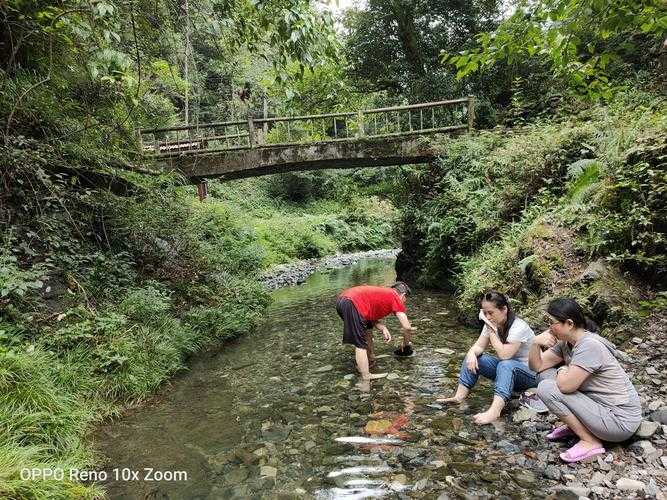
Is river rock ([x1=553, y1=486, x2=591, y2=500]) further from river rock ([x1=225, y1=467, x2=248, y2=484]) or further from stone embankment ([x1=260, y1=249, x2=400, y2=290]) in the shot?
stone embankment ([x1=260, y1=249, x2=400, y2=290])

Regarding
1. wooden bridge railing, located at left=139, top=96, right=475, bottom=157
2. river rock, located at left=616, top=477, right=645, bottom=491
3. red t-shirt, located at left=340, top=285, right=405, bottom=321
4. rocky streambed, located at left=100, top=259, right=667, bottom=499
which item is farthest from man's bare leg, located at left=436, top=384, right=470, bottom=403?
wooden bridge railing, located at left=139, top=96, right=475, bottom=157

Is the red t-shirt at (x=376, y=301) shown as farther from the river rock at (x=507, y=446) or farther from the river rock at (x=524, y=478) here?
the river rock at (x=524, y=478)

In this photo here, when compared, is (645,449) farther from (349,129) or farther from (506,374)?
(349,129)

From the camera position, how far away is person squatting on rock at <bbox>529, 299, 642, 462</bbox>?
3506mm

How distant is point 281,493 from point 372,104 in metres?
18.0

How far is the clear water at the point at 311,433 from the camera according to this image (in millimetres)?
3730

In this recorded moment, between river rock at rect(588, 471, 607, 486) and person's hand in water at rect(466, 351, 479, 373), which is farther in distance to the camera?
person's hand in water at rect(466, 351, 479, 373)

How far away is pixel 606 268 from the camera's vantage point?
607cm

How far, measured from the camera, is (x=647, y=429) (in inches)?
144

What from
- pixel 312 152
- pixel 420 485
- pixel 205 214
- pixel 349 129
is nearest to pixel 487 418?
pixel 420 485

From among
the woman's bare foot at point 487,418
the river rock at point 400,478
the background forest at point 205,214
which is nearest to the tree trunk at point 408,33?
the background forest at point 205,214

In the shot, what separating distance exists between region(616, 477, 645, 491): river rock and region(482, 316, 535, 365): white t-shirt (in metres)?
1.51

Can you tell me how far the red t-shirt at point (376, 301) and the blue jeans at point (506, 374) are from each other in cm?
163

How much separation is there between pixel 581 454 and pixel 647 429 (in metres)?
0.63
